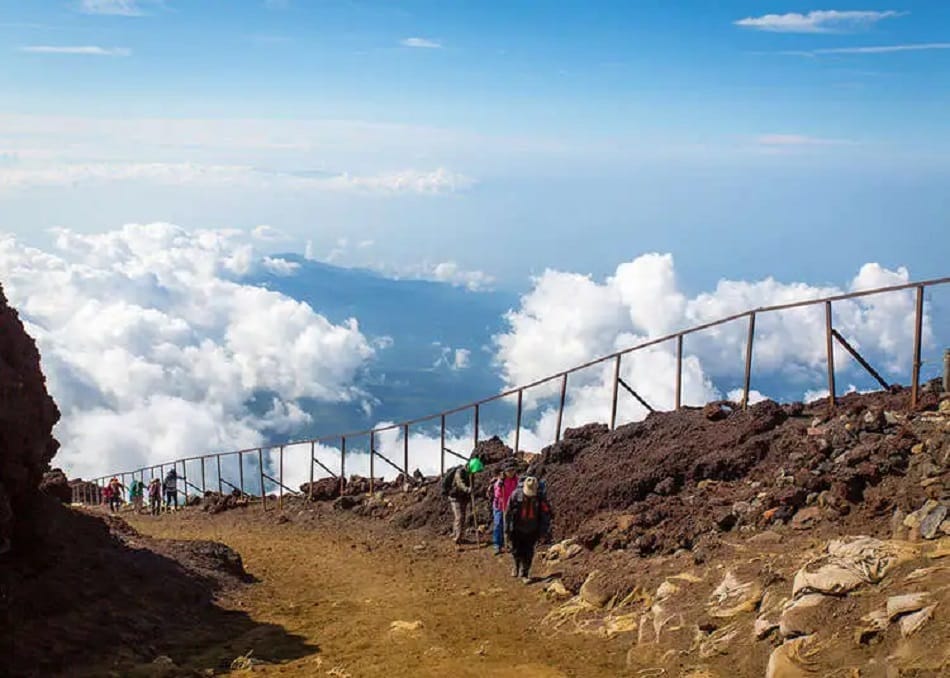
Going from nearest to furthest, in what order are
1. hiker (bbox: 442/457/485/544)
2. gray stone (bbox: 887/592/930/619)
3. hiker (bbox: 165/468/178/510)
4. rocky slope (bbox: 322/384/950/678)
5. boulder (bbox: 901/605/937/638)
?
boulder (bbox: 901/605/937/638) < gray stone (bbox: 887/592/930/619) < rocky slope (bbox: 322/384/950/678) < hiker (bbox: 442/457/485/544) < hiker (bbox: 165/468/178/510)

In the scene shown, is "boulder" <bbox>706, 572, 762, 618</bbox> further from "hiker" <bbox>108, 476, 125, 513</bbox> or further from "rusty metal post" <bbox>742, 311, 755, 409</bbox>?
"hiker" <bbox>108, 476, 125, 513</bbox>

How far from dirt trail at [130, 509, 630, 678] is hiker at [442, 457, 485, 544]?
58 centimetres

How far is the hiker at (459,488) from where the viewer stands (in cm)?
1934

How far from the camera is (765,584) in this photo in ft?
35.4

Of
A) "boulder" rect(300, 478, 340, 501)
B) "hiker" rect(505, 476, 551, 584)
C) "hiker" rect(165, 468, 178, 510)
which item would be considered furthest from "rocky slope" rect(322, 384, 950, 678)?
"hiker" rect(165, 468, 178, 510)

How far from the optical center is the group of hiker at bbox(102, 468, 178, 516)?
34062 millimetres

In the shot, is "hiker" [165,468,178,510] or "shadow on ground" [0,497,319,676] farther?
"hiker" [165,468,178,510]

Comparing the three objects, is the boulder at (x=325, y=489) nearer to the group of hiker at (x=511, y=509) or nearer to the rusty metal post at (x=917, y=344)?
the group of hiker at (x=511, y=509)

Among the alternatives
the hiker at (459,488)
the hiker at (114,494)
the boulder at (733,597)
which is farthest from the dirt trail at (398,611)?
the hiker at (114,494)

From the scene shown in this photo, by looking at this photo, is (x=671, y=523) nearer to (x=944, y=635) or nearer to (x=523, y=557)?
(x=523, y=557)

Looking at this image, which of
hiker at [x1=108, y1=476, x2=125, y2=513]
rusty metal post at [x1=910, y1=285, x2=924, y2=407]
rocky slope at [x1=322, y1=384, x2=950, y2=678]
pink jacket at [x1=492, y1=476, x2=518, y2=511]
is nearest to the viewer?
rocky slope at [x1=322, y1=384, x2=950, y2=678]

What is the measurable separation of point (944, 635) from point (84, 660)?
29.3 feet

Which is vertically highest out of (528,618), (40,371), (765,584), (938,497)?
(40,371)

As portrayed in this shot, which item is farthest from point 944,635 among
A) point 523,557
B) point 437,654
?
point 523,557
